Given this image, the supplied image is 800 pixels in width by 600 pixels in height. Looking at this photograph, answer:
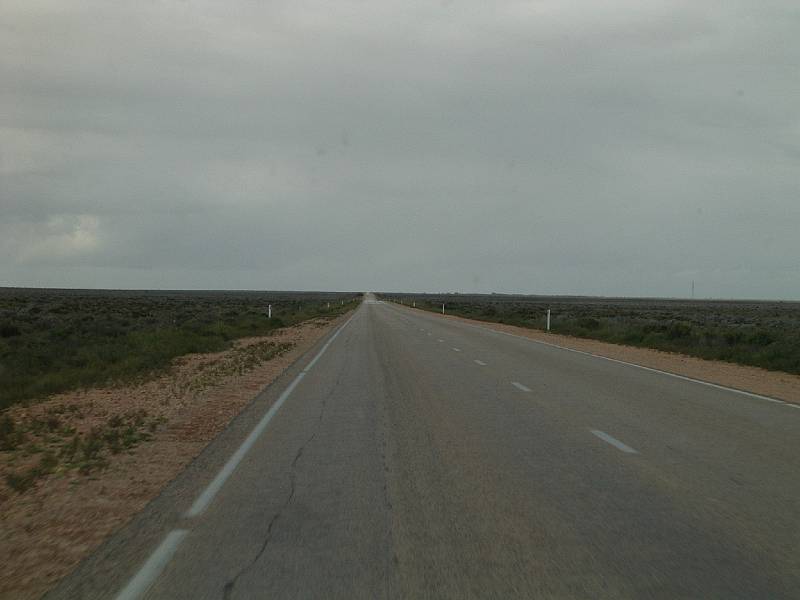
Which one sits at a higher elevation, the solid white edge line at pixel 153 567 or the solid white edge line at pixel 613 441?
the solid white edge line at pixel 613 441

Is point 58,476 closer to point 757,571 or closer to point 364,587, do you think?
point 364,587

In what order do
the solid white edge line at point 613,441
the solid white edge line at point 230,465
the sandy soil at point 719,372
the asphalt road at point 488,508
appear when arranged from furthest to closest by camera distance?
the sandy soil at point 719,372 → the solid white edge line at point 613,441 → the solid white edge line at point 230,465 → the asphalt road at point 488,508

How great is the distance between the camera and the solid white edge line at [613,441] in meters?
8.45

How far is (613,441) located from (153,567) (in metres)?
5.91

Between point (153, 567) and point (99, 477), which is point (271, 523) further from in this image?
point (99, 477)

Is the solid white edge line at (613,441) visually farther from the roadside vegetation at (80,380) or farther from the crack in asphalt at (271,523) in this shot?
the roadside vegetation at (80,380)

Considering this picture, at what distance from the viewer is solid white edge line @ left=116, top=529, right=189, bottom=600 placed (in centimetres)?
437

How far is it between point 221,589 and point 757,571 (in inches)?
131

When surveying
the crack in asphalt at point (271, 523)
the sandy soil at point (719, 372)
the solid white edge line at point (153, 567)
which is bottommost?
the solid white edge line at point (153, 567)

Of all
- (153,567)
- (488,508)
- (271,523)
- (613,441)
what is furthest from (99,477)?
(613,441)

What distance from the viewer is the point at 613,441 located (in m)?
8.97

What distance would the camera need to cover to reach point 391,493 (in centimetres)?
656

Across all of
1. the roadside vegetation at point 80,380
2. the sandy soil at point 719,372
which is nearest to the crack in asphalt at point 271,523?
the roadside vegetation at point 80,380

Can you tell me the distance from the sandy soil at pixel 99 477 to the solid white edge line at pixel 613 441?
489cm
